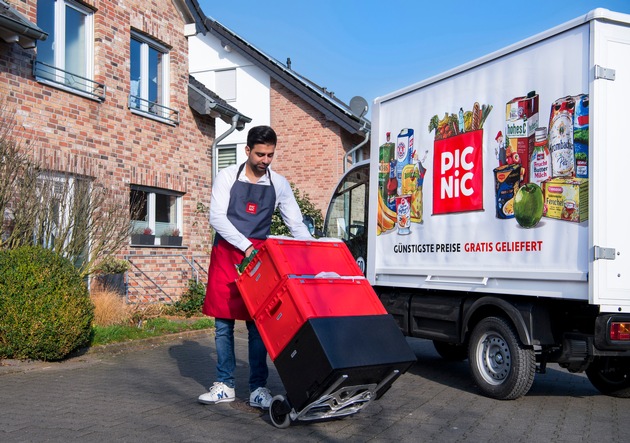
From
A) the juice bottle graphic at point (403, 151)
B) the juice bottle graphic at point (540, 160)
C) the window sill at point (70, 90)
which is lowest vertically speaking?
the juice bottle graphic at point (540, 160)

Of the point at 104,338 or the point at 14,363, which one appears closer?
the point at 14,363

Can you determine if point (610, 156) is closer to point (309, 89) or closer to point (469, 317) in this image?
point (469, 317)

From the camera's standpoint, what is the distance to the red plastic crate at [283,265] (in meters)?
4.65

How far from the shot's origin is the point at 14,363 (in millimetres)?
7203

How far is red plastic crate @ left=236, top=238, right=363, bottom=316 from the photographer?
4652mm

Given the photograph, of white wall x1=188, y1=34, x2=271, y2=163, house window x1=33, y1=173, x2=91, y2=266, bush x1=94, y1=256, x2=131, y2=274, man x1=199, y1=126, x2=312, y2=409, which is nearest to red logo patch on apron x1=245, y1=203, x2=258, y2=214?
Result: man x1=199, y1=126, x2=312, y2=409

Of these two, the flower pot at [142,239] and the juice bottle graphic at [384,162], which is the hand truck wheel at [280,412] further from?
the flower pot at [142,239]

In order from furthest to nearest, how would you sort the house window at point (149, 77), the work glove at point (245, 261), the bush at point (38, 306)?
the house window at point (149, 77) → the bush at point (38, 306) → the work glove at point (245, 261)

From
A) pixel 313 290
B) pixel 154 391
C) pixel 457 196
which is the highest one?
pixel 457 196

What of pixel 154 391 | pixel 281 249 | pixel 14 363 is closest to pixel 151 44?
pixel 14 363

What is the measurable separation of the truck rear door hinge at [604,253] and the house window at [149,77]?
367 inches

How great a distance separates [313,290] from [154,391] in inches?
94.8

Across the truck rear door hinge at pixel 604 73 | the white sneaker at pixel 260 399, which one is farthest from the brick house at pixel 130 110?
the truck rear door hinge at pixel 604 73

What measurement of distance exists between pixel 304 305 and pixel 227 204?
1.28 m
